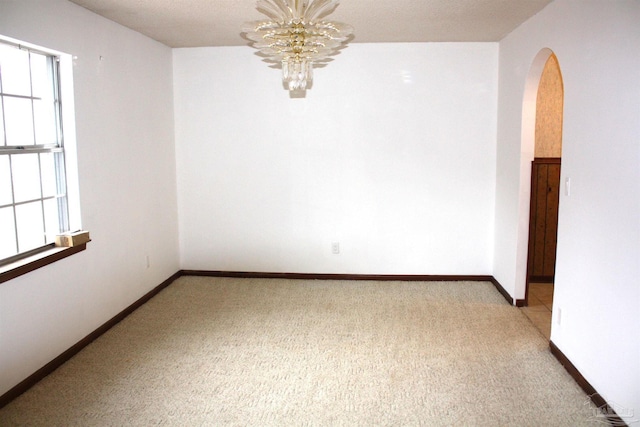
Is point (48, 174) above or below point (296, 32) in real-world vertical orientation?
below

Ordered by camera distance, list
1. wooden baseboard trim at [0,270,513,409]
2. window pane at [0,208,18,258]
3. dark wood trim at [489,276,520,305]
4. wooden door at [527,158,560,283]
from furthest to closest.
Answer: wooden door at [527,158,560,283]
dark wood trim at [489,276,520,305]
wooden baseboard trim at [0,270,513,409]
window pane at [0,208,18,258]

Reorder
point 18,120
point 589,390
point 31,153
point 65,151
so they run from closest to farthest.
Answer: point 589,390 < point 18,120 < point 31,153 < point 65,151

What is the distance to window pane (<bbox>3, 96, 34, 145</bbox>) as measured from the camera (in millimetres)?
3232

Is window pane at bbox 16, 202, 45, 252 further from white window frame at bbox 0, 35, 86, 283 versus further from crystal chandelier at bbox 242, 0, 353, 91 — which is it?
crystal chandelier at bbox 242, 0, 353, 91

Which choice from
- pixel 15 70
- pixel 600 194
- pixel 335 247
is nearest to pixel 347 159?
pixel 335 247

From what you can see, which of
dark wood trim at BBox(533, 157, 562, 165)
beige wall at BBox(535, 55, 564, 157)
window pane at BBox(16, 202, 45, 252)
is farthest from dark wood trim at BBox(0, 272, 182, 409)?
beige wall at BBox(535, 55, 564, 157)

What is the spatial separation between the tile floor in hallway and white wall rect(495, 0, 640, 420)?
547 millimetres

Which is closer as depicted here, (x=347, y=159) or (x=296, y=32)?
(x=296, y=32)

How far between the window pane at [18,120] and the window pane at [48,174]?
0.58 ft

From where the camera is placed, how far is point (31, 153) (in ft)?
11.3

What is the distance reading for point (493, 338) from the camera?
13.1 feet

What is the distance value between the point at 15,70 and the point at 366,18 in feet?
8.26

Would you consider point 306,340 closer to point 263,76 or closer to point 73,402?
point 73,402

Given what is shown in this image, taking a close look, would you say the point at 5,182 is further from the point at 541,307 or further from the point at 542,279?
the point at 542,279
